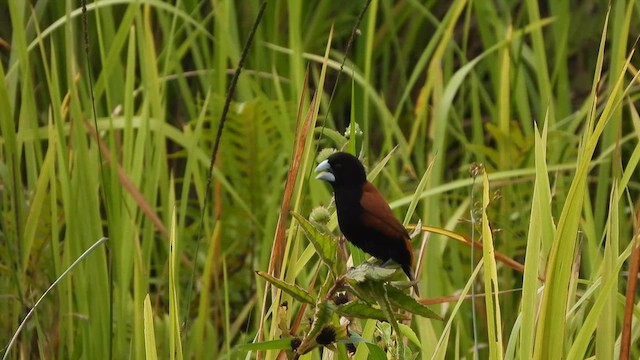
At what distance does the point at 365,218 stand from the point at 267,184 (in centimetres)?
159

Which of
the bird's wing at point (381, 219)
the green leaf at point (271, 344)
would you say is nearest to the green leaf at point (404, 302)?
the green leaf at point (271, 344)

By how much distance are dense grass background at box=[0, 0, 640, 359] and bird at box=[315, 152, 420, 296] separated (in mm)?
66

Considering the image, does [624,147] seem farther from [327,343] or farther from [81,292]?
[327,343]

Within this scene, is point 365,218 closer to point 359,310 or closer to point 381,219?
point 381,219

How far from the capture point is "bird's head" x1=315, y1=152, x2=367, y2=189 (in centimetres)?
113

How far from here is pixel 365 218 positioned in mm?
1090

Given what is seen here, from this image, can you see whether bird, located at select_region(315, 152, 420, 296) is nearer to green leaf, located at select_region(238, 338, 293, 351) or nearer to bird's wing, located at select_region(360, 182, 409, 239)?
bird's wing, located at select_region(360, 182, 409, 239)

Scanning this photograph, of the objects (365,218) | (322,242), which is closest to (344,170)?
(365,218)

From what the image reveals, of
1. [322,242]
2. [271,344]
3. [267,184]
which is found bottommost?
[267,184]

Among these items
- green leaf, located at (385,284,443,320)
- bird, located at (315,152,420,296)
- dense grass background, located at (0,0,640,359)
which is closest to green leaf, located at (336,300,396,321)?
green leaf, located at (385,284,443,320)

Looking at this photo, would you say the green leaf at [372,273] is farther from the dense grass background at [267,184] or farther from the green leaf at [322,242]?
the dense grass background at [267,184]

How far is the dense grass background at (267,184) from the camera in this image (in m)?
1.30

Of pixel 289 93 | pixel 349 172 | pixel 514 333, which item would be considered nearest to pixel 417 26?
pixel 289 93

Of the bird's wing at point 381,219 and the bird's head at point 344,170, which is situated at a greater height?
the bird's head at point 344,170
